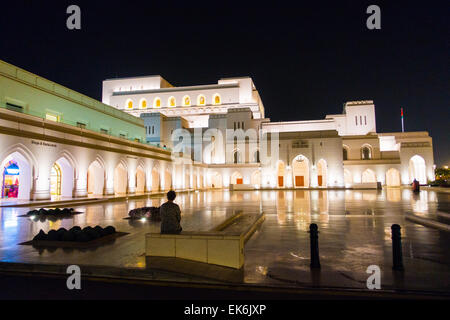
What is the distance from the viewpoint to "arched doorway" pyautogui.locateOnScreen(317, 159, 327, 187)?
40.5m

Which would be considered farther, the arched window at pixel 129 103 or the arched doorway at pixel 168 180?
the arched window at pixel 129 103

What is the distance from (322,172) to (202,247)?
130 feet

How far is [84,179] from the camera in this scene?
2058cm

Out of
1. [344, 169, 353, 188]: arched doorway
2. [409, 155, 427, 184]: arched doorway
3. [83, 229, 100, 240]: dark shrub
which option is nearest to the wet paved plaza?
[83, 229, 100, 240]: dark shrub

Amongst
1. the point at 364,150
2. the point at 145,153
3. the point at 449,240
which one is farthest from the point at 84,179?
the point at 364,150

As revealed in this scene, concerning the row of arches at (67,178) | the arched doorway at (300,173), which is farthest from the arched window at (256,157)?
the row of arches at (67,178)

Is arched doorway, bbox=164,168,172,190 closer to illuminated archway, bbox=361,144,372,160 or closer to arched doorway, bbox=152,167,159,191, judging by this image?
arched doorway, bbox=152,167,159,191

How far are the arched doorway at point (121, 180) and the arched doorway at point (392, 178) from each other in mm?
38061

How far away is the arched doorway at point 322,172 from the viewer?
40506 millimetres

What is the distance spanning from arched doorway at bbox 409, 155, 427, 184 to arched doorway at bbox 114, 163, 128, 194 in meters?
41.5

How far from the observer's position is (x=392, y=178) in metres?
44.1

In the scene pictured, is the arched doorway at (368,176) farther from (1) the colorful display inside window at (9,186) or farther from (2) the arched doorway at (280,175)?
(1) the colorful display inside window at (9,186)

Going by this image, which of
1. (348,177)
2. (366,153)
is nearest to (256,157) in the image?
(348,177)
